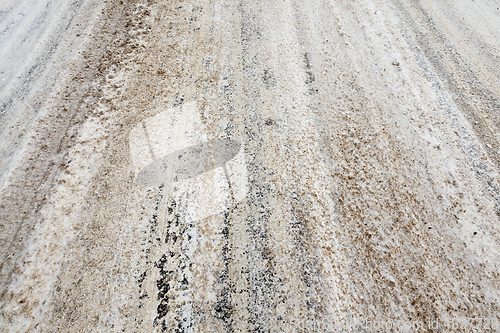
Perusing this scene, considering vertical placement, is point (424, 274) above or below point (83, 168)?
below

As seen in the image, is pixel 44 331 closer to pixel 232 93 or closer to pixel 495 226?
pixel 232 93

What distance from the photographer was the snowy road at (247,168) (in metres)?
1.73

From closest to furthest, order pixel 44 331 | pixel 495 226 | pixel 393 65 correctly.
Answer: pixel 44 331 < pixel 495 226 < pixel 393 65

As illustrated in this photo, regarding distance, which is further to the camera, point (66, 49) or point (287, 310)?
point (66, 49)

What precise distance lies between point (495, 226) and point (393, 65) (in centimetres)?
179

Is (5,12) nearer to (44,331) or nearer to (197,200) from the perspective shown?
(197,200)

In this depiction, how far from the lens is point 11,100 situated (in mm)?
2605

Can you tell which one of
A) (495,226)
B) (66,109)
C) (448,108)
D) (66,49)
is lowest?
(495,226)

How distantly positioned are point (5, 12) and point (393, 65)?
4.57m

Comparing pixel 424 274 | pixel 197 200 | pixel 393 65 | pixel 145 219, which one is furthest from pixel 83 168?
pixel 393 65

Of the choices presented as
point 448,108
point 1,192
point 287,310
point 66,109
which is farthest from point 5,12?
point 448,108

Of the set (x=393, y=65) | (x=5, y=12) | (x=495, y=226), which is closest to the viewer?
(x=495, y=226)

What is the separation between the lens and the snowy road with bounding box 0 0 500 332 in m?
1.73

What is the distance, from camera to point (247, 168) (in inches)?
89.5
